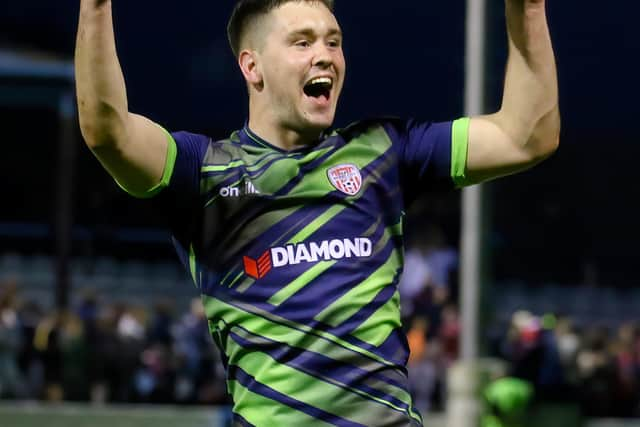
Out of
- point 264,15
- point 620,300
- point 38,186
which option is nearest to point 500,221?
point 620,300

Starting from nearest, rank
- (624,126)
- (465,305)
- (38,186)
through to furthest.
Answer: (465,305) < (624,126) < (38,186)

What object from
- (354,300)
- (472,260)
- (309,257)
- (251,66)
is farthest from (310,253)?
(472,260)

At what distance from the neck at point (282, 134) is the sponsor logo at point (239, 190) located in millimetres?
159

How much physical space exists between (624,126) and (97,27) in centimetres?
2095

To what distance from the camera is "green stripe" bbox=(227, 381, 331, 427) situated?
3.12 m

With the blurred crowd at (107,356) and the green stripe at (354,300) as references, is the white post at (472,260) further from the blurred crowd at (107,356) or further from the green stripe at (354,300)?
the blurred crowd at (107,356)

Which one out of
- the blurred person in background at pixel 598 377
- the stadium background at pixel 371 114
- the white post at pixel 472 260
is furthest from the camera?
the stadium background at pixel 371 114

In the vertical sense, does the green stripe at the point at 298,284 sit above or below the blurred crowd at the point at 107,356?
above

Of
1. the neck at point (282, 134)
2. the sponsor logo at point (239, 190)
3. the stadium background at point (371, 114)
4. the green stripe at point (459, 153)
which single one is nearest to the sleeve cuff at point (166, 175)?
the sponsor logo at point (239, 190)

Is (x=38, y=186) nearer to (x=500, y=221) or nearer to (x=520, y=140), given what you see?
(x=500, y=221)

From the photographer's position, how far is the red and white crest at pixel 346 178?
10.6 feet

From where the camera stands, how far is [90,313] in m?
16.8

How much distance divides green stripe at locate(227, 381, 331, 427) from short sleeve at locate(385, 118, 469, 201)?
0.64m

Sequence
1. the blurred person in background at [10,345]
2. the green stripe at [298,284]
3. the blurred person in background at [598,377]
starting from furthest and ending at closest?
the blurred person in background at [598,377], the blurred person in background at [10,345], the green stripe at [298,284]
